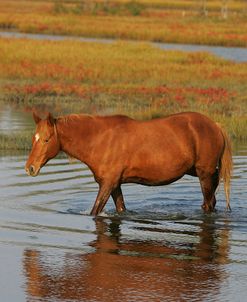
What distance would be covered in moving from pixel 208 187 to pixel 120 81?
18.9 metres

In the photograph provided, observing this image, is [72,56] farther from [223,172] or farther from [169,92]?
[223,172]

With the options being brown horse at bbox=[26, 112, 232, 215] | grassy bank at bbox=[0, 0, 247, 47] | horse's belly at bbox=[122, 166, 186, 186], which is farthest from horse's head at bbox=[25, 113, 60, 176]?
grassy bank at bbox=[0, 0, 247, 47]

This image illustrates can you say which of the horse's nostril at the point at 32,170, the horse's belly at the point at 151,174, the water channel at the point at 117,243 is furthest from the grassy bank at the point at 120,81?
the horse's nostril at the point at 32,170

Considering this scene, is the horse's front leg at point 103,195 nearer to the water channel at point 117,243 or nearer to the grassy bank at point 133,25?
the water channel at point 117,243

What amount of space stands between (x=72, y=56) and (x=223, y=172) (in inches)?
975

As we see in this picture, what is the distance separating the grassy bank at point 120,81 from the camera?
24.2 metres

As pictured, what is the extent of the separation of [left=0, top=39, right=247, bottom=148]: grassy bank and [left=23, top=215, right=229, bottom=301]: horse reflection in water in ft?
27.2

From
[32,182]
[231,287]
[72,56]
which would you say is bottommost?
[72,56]

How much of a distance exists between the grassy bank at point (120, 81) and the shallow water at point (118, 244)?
491cm

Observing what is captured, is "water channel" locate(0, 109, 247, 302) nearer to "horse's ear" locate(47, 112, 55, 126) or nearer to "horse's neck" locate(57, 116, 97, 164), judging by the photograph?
"horse's neck" locate(57, 116, 97, 164)

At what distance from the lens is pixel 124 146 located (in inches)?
465

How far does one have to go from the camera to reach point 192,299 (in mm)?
7906

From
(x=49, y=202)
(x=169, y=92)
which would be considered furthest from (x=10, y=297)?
(x=169, y=92)

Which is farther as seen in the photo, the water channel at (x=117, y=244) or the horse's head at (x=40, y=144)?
the horse's head at (x=40, y=144)
